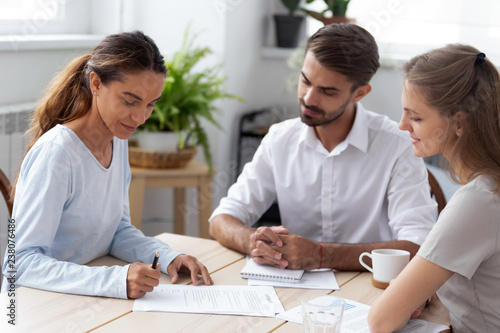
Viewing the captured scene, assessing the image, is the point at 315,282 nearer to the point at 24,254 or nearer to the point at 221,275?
the point at 221,275

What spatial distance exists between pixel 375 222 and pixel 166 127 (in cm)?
119

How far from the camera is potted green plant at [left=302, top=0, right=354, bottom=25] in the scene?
318 centimetres

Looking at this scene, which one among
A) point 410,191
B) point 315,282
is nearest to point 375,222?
point 410,191

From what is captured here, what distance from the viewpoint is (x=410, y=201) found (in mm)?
1783

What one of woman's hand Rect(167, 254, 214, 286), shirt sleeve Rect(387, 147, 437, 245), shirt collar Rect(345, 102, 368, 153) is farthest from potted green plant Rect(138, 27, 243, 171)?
woman's hand Rect(167, 254, 214, 286)

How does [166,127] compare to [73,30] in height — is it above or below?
below

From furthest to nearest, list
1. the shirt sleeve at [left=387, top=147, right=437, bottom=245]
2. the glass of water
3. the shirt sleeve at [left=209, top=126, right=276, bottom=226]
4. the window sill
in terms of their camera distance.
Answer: the window sill, the shirt sleeve at [left=209, top=126, right=276, bottom=226], the shirt sleeve at [left=387, top=147, right=437, bottom=245], the glass of water

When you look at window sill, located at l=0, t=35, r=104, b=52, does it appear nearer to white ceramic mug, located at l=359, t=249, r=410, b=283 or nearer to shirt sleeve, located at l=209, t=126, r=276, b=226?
shirt sleeve, located at l=209, t=126, r=276, b=226

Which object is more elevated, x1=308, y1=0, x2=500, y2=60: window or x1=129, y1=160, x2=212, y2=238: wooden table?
x1=308, y1=0, x2=500, y2=60: window

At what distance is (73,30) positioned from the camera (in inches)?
121

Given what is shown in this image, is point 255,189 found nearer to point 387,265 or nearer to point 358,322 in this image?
point 387,265

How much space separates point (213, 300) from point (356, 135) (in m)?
0.79

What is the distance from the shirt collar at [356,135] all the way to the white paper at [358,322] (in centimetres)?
68

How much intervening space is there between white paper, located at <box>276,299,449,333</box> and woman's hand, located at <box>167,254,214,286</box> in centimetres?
24
